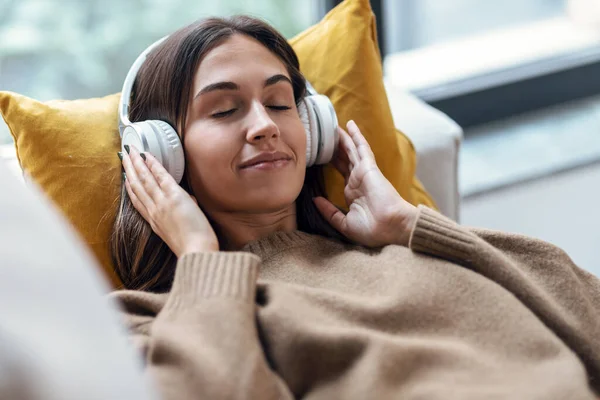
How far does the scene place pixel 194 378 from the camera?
→ 103 centimetres

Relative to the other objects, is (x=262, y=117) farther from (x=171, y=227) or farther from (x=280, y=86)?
(x=171, y=227)

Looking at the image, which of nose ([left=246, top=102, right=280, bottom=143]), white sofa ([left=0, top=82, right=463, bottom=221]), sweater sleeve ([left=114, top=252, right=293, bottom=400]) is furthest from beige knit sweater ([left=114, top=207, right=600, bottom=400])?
white sofa ([left=0, top=82, right=463, bottom=221])

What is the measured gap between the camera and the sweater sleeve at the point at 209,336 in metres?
1.02

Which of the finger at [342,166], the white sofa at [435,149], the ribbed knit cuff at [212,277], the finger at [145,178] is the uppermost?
the finger at [145,178]

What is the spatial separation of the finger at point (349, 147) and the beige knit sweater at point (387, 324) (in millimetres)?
245

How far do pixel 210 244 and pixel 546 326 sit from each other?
20.9 inches

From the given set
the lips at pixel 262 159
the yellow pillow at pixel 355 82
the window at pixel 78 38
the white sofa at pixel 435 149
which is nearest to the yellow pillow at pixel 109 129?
the yellow pillow at pixel 355 82

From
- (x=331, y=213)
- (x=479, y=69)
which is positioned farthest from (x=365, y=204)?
(x=479, y=69)

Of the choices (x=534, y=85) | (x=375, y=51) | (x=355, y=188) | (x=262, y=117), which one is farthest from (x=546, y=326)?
(x=534, y=85)

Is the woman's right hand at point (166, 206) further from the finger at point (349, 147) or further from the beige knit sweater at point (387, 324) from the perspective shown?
the finger at point (349, 147)

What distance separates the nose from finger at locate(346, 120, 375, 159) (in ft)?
0.75

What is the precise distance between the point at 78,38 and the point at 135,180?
104 cm

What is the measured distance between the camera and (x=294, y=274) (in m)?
1.35

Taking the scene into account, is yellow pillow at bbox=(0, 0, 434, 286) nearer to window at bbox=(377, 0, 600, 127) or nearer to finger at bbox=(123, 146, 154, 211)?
finger at bbox=(123, 146, 154, 211)
